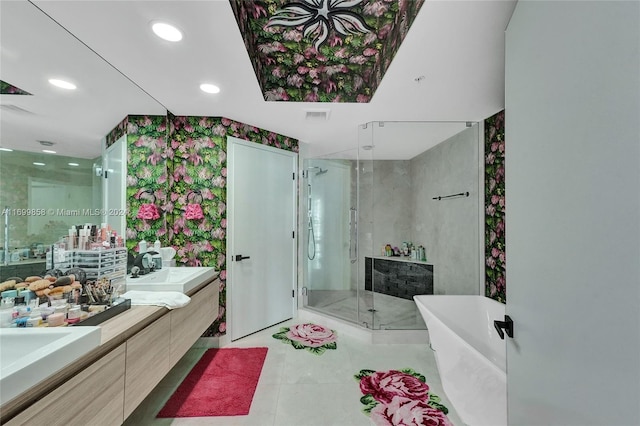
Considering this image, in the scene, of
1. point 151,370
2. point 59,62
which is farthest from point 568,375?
point 59,62

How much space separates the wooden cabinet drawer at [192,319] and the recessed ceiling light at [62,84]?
1559mm

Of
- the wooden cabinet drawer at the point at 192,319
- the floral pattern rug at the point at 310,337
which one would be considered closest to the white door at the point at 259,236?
the floral pattern rug at the point at 310,337

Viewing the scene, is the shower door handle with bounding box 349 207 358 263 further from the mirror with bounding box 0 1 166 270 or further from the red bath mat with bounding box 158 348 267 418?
the mirror with bounding box 0 1 166 270

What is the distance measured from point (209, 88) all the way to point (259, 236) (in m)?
1.63

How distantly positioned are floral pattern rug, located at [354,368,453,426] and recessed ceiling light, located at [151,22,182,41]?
268cm

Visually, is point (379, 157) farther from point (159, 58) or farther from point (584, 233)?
point (584, 233)

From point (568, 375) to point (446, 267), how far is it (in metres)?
2.64

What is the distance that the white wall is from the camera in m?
0.54

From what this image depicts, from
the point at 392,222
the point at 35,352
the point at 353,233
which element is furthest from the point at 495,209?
the point at 35,352

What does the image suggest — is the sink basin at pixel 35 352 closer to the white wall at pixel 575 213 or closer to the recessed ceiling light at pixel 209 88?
the white wall at pixel 575 213

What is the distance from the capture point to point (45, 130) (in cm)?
144

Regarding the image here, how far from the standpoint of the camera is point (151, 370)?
1511 millimetres

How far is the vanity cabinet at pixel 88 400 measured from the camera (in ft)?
2.90

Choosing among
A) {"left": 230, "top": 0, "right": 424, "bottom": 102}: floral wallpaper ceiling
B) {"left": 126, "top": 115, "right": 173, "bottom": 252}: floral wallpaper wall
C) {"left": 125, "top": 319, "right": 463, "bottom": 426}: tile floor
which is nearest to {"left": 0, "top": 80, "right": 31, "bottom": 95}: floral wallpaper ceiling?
{"left": 126, "top": 115, "right": 173, "bottom": 252}: floral wallpaper wall
